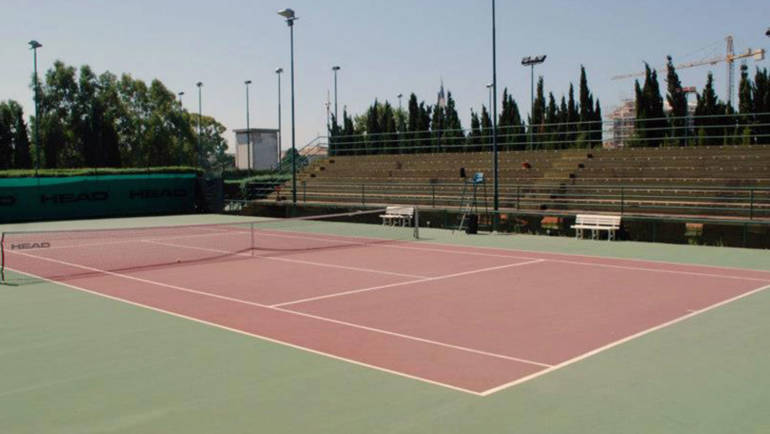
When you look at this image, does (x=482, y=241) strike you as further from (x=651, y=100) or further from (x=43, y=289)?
(x=651, y=100)

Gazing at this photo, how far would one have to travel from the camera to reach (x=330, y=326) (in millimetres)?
9867

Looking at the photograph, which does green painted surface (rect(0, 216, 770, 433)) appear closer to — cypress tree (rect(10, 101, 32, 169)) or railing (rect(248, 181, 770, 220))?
railing (rect(248, 181, 770, 220))

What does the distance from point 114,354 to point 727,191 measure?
19.9m

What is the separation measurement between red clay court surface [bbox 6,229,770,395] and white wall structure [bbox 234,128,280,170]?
225 feet

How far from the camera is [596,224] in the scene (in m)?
22.2

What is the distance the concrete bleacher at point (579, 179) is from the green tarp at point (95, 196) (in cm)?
661

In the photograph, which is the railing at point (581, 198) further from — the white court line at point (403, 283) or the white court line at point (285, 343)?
the white court line at point (285, 343)

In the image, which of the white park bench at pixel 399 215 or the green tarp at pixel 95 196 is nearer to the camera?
the white park bench at pixel 399 215

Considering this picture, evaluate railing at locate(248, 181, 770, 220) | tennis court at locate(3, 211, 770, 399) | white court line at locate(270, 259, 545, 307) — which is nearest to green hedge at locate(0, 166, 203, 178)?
railing at locate(248, 181, 770, 220)

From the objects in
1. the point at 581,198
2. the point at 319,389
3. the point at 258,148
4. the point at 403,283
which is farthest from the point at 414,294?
the point at 258,148

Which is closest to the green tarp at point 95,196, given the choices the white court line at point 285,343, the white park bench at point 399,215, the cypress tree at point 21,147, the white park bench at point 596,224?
the white park bench at point 399,215

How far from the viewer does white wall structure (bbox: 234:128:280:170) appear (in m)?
87.4

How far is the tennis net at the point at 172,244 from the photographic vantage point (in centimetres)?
1680

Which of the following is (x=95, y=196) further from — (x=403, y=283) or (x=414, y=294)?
(x=414, y=294)
